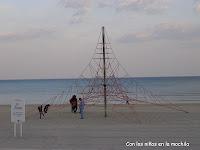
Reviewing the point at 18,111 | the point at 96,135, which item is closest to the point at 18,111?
the point at 18,111

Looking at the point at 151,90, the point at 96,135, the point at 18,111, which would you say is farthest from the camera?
the point at 151,90

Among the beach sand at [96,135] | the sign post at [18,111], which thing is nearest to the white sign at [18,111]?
the sign post at [18,111]

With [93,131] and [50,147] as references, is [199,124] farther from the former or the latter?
[50,147]

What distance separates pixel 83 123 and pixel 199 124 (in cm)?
507

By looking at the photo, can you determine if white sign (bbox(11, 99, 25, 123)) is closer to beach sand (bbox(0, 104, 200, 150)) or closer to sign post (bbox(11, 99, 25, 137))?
sign post (bbox(11, 99, 25, 137))

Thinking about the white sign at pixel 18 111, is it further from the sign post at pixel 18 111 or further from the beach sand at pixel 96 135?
the beach sand at pixel 96 135

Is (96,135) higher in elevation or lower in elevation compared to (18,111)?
lower

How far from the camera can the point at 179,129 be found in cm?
1767

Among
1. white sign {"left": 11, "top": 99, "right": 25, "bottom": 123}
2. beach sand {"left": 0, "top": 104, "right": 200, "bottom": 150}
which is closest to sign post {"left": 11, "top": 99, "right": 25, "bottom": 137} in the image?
white sign {"left": 11, "top": 99, "right": 25, "bottom": 123}

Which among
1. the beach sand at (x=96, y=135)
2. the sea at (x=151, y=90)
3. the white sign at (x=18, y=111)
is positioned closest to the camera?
the beach sand at (x=96, y=135)

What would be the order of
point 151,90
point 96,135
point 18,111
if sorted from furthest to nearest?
point 151,90
point 96,135
point 18,111

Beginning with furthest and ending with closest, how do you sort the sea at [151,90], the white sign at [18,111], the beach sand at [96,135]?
the sea at [151,90] → the white sign at [18,111] → the beach sand at [96,135]

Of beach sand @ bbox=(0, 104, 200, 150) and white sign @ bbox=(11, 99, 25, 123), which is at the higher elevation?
white sign @ bbox=(11, 99, 25, 123)

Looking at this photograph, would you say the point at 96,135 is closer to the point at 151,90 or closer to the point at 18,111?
the point at 18,111
